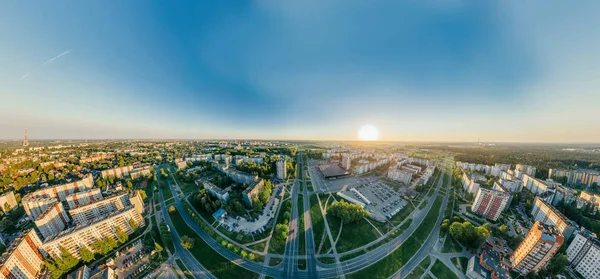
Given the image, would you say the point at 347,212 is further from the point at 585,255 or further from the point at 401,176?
the point at 401,176

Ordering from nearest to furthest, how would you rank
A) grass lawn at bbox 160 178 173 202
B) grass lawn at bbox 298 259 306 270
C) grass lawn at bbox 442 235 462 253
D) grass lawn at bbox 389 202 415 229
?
grass lawn at bbox 298 259 306 270 < grass lawn at bbox 442 235 462 253 < grass lawn at bbox 389 202 415 229 < grass lawn at bbox 160 178 173 202

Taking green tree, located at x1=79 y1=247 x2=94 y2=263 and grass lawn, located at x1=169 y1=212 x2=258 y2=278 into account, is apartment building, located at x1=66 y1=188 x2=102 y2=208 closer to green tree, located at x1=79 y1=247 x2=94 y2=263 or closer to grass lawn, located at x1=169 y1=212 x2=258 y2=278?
green tree, located at x1=79 y1=247 x2=94 y2=263

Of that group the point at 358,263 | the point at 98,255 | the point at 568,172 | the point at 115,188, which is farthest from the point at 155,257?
the point at 568,172

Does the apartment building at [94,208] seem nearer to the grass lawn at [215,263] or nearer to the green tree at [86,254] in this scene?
the green tree at [86,254]

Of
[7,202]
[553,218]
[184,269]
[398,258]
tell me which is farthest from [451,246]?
[7,202]

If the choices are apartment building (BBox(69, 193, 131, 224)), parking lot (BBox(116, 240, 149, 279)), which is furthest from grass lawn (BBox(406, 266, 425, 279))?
apartment building (BBox(69, 193, 131, 224))
